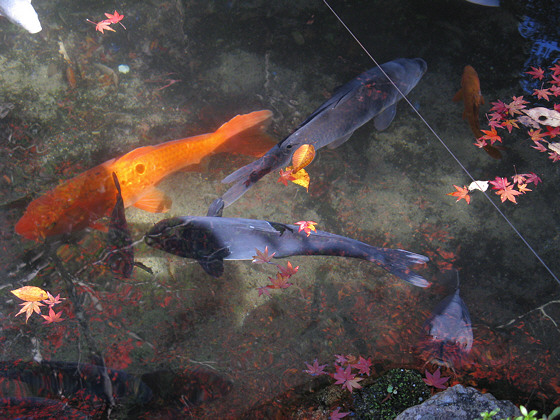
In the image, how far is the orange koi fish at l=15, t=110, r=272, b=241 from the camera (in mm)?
2977

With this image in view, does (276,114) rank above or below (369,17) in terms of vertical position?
below

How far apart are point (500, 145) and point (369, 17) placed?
186 centimetres

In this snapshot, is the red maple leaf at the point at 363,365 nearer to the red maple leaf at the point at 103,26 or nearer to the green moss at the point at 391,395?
the green moss at the point at 391,395

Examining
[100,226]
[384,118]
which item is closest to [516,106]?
[384,118]

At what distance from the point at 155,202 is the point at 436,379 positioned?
8.58 feet

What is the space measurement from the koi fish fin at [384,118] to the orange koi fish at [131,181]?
1.06 m

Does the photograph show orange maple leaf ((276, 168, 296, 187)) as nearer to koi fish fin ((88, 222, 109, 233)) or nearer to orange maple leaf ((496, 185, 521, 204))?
koi fish fin ((88, 222, 109, 233))

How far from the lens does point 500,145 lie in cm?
337

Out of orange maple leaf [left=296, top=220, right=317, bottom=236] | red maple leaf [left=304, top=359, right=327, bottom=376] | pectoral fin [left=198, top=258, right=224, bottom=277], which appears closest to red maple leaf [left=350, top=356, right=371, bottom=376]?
red maple leaf [left=304, top=359, right=327, bottom=376]

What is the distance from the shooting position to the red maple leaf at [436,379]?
262 centimetres

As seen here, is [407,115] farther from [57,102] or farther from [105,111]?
[57,102]

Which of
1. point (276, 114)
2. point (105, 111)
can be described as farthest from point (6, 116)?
point (276, 114)

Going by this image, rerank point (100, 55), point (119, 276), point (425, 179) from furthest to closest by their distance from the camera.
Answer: point (100, 55) → point (425, 179) → point (119, 276)

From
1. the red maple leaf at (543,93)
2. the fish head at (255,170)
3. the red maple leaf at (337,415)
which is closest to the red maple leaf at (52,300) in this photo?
the fish head at (255,170)
